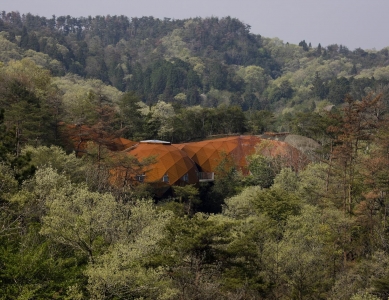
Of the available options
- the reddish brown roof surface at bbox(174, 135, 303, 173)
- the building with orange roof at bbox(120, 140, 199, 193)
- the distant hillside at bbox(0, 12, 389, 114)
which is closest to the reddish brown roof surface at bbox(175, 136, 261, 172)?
the reddish brown roof surface at bbox(174, 135, 303, 173)

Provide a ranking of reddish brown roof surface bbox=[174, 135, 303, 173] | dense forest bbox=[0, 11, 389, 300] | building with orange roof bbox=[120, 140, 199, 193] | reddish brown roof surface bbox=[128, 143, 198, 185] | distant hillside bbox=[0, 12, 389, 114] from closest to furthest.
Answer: dense forest bbox=[0, 11, 389, 300] → building with orange roof bbox=[120, 140, 199, 193] → reddish brown roof surface bbox=[128, 143, 198, 185] → reddish brown roof surface bbox=[174, 135, 303, 173] → distant hillside bbox=[0, 12, 389, 114]

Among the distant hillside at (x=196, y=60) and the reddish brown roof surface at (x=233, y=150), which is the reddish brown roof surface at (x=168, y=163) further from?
the distant hillside at (x=196, y=60)

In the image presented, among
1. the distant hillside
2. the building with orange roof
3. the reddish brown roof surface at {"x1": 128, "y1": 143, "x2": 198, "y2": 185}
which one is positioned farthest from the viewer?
the distant hillside

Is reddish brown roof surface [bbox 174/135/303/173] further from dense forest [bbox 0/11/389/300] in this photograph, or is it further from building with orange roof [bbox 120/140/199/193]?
building with orange roof [bbox 120/140/199/193]

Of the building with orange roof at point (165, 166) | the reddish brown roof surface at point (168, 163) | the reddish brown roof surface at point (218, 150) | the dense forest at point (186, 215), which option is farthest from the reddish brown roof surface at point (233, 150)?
the reddish brown roof surface at point (168, 163)

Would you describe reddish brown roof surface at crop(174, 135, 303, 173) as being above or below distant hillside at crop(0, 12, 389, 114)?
below

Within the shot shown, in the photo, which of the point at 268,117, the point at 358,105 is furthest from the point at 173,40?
the point at 358,105

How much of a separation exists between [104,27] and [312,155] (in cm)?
14440

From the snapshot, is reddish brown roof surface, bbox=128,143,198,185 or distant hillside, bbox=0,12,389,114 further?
distant hillside, bbox=0,12,389,114

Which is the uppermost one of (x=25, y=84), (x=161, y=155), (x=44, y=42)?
(x=44, y=42)

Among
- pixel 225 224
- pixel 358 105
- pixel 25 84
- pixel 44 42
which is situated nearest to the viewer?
pixel 225 224

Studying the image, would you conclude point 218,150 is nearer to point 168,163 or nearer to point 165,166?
point 168,163

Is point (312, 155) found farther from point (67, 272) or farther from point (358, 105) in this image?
point (67, 272)

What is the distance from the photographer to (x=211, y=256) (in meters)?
15.2
